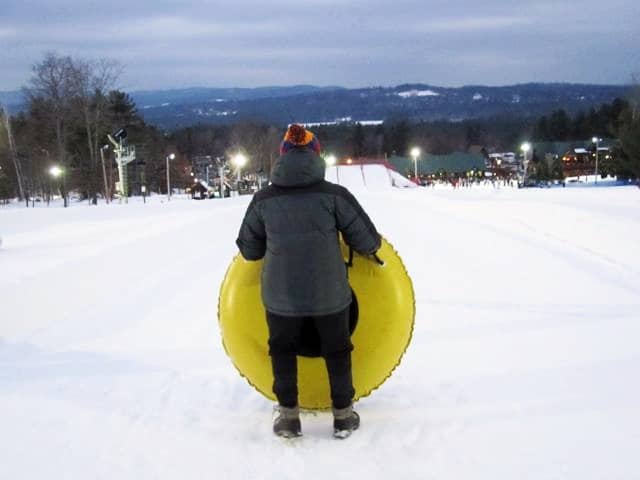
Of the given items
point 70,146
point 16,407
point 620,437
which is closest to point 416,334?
point 620,437

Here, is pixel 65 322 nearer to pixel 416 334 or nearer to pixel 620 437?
pixel 416 334

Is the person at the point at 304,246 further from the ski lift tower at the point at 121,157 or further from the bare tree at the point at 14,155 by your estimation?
the bare tree at the point at 14,155

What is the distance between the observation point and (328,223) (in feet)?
12.6

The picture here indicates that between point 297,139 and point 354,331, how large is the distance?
4.09 ft

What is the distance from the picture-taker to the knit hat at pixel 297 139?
388cm

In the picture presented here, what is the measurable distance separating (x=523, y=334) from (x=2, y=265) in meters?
8.83

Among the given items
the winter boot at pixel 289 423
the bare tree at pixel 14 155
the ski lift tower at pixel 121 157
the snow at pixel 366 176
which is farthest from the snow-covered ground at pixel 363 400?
the snow at pixel 366 176

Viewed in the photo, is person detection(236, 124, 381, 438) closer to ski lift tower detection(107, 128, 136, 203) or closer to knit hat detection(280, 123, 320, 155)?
knit hat detection(280, 123, 320, 155)

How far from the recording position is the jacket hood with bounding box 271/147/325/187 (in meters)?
3.83

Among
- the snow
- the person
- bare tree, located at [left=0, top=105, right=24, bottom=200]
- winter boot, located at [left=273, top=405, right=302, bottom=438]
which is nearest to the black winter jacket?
the person

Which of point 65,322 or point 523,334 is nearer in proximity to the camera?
point 523,334

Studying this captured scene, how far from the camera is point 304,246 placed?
386cm

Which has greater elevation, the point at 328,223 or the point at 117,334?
the point at 328,223

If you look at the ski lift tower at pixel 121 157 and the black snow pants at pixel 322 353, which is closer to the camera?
the black snow pants at pixel 322 353
